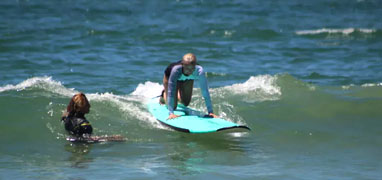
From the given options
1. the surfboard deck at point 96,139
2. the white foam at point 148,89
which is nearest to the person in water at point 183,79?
the surfboard deck at point 96,139

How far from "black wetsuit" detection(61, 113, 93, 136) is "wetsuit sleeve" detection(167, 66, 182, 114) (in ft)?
4.75

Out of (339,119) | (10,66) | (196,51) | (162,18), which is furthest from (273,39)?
(339,119)

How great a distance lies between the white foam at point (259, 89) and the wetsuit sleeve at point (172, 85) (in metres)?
2.79

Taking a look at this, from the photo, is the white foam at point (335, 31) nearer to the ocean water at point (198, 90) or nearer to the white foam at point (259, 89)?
the ocean water at point (198, 90)

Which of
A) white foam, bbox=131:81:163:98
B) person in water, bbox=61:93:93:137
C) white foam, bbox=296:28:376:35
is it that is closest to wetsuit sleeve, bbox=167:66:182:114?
person in water, bbox=61:93:93:137

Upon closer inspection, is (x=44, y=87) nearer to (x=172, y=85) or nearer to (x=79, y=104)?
(x=172, y=85)

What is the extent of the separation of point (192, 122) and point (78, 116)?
5.65 feet

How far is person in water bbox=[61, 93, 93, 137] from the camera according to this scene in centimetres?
767

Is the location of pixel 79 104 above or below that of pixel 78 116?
above

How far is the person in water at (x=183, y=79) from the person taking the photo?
337 inches

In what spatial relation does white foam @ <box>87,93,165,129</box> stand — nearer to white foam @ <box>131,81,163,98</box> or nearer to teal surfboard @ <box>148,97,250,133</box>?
teal surfboard @ <box>148,97,250,133</box>

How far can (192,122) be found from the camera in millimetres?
8617

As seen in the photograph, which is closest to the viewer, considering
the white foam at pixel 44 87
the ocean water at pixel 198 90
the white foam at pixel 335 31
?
the ocean water at pixel 198 90

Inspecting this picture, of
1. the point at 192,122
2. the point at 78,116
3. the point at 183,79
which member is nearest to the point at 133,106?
the point at 183,79
